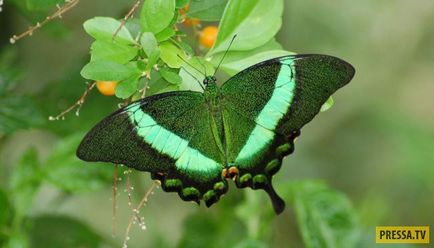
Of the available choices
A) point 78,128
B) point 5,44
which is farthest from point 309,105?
point 5,44

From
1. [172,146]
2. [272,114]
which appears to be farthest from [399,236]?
[172,146]

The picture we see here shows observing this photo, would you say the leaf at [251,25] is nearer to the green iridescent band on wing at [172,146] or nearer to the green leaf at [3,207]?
the green iridescent band on wing at [172,146]

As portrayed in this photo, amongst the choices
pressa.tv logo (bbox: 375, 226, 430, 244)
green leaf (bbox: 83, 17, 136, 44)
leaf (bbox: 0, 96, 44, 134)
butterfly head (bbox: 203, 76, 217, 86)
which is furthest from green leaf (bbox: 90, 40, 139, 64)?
pressa.tv logo (bbox: 375, 226, 430, 244)

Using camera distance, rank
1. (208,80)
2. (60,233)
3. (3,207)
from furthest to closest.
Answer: (60,233) → (3,207) → (208,80)

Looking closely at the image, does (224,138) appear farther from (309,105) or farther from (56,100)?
(56,100)

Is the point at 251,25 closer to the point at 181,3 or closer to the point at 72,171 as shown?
the point at 181,3

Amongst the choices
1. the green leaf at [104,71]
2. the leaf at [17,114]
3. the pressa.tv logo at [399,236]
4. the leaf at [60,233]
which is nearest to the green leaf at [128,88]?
the green leaf at [104,71]
